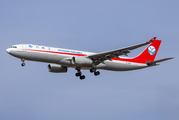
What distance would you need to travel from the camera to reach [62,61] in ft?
151

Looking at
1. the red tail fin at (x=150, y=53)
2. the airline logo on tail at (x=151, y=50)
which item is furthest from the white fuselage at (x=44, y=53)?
the airline logo on tail at (x=151, y=50)

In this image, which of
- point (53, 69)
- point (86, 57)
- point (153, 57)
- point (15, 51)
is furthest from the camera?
point (153, 57)

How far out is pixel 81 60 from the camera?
46.7 meters

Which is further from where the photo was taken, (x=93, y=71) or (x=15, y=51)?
(x=93, y=71)

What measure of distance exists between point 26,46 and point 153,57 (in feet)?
78.3

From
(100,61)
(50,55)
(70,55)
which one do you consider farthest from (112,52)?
(50,55)

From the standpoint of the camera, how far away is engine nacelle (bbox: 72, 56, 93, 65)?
4625 cm

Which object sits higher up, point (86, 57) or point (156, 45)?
point (156, 45)

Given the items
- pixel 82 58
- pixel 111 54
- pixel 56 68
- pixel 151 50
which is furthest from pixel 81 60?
pixel 151 50

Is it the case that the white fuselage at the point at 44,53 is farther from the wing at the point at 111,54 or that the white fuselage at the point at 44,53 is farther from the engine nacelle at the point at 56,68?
the engine nacelle at the point at 56,68

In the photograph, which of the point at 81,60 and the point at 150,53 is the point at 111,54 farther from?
the point at 150,53

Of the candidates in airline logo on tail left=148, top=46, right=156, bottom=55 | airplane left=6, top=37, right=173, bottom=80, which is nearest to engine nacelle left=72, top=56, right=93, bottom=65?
airplane left=6, top=37, right=173, bottom=80

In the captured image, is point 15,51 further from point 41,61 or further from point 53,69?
point 53,69

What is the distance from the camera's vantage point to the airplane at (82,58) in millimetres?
44719
